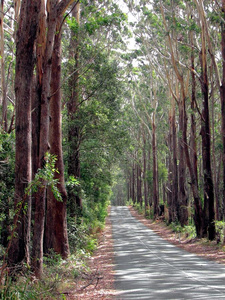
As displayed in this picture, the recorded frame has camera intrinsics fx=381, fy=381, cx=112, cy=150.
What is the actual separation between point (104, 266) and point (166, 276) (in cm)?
337

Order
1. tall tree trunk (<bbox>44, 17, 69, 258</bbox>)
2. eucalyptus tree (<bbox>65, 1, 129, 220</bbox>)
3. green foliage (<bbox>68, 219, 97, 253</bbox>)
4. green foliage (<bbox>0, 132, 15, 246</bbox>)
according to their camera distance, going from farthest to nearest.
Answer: eucalyptus tree (<bbox>65, 1, 129, 220</bbox>) → green foliage (<bbox>68, 219, 97, 253</bbox>) → tall tree trunk (<bbox>44, 17, 69, 258</bbox>) → green foliage (<bbox>0, 132, 15, 246</bbox>)

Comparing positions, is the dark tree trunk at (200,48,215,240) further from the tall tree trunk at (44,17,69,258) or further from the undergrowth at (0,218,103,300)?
the tall tree trunk at (44,17,69,258)

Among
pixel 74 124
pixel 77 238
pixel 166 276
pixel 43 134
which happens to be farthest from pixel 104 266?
pixel 74 124

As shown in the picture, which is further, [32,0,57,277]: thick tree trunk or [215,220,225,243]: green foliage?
[215,220,225,243]: green foliage

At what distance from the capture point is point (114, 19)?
1789 cm

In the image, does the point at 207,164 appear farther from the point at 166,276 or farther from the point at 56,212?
the point at 56,212

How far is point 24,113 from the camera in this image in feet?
28.7

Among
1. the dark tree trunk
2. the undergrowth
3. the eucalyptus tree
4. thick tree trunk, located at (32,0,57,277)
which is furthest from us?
the dark tree trunk

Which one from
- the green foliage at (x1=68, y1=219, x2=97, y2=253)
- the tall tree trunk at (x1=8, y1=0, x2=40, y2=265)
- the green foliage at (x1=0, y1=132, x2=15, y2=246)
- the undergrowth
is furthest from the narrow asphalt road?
the green foliage at (x1=0, y1=132, x2=15, y2=246)

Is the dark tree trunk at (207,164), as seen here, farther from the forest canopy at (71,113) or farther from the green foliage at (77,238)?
the green foliage at (77,238)

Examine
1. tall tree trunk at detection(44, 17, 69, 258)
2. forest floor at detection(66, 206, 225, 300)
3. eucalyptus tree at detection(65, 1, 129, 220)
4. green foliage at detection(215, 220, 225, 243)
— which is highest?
eucalyptus tree at detection(65, 1, 129, 220)

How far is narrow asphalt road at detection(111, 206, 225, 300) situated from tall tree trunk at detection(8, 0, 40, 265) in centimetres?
264

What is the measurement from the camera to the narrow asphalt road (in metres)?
8.84

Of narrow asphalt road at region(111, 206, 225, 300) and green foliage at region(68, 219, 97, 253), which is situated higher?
green foliage at region(68, 219, 97, 253)
